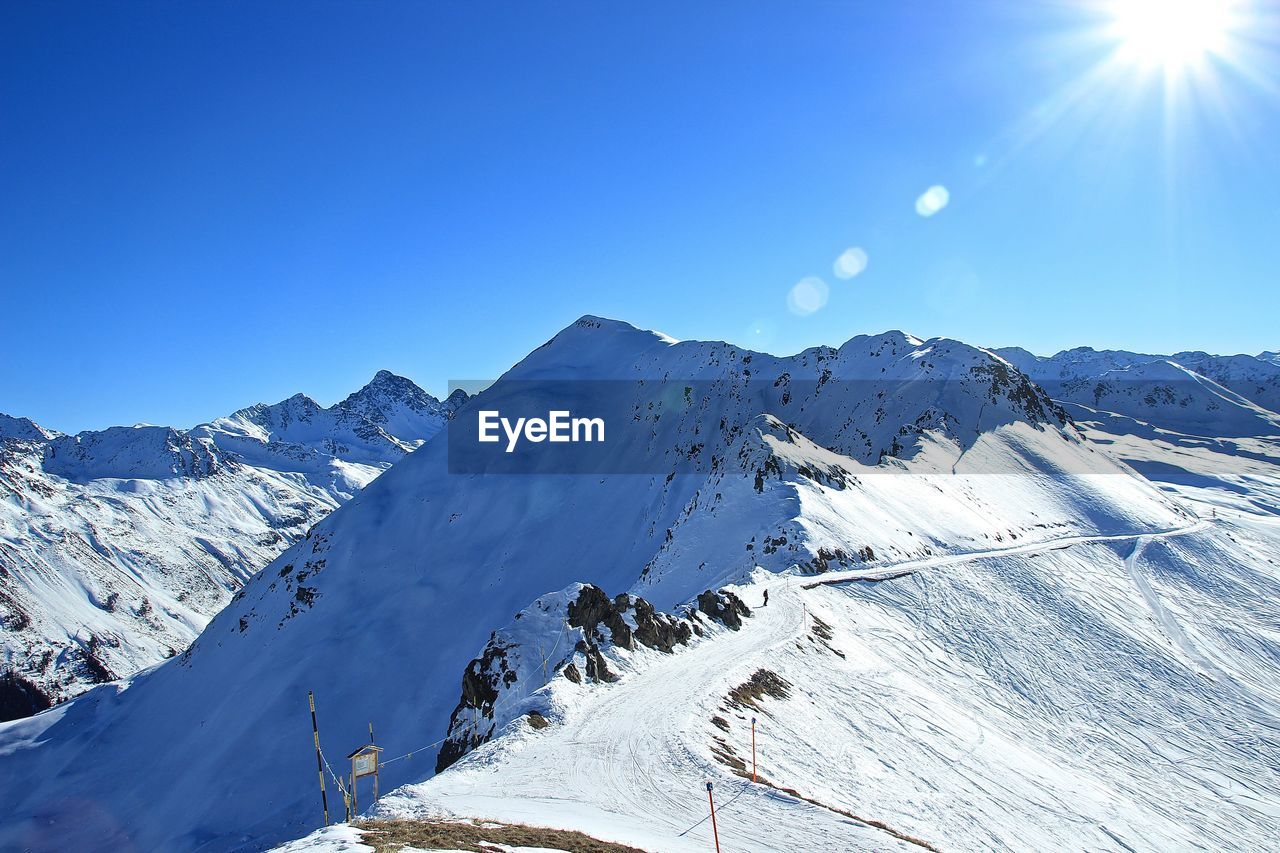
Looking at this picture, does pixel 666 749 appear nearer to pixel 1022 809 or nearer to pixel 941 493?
pixel 1022 809

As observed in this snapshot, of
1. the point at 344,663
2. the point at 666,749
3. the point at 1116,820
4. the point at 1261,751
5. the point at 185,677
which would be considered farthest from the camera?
the point at 185,677

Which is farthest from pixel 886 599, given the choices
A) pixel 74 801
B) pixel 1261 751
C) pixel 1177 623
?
pixel 74 801

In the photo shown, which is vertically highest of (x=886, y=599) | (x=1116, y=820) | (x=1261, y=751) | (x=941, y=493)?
(x=941, y=493)

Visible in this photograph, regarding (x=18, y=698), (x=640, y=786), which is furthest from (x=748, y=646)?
(x=18, y=698)

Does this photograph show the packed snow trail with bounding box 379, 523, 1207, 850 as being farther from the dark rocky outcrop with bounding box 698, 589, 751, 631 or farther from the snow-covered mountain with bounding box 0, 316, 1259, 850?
the dark rocky outcrop with bounding box 698, 589, 751, 631

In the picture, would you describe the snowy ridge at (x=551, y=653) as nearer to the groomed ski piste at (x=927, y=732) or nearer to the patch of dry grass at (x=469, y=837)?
the groomed ski piste at (x=927, y=732)

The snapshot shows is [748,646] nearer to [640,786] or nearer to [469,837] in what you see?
[640,786]

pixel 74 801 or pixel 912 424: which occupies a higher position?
pixel 912 424

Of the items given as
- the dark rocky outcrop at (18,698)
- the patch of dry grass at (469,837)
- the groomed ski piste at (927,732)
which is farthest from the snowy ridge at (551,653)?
the dark rocky outcrop at (18,698)
